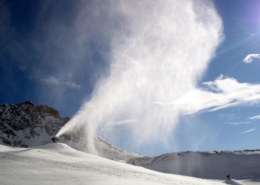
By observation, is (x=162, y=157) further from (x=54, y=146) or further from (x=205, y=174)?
(x=54, y=146)

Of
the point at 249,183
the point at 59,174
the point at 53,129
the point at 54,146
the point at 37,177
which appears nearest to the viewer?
the point at 37,177

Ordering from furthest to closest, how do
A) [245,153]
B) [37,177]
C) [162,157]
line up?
[162,157] → [245,153] → [37,177]

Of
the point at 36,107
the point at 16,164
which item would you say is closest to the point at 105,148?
the point at 36,107

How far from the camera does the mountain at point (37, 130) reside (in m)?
111

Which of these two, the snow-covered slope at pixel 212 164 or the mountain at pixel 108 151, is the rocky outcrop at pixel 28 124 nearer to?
the mountain at pixel 108 151

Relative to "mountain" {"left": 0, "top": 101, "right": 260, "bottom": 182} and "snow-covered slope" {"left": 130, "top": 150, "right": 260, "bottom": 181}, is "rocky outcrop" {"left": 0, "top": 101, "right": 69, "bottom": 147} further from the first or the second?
"snow-covered slope" {"left": 130, "top": 150, "right": 260, "bottom": 181}

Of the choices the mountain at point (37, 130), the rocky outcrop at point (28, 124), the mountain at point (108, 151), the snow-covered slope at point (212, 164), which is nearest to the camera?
the snow-covered slope at point (212, 164)

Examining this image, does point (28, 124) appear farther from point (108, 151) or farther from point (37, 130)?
point (108, 151)

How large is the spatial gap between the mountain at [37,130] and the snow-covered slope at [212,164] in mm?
40476

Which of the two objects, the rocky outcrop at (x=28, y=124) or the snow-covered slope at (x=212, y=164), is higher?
the rocky outcrop at (x=28, y=124)

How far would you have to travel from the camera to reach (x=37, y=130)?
12362 cm

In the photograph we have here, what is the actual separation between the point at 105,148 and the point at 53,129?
30052 mm

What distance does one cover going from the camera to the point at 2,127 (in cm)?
11288

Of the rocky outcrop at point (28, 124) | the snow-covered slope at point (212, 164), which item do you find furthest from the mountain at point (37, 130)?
the snow-covered slope at point (212, 164)
